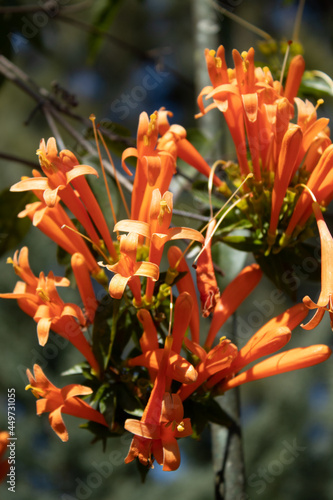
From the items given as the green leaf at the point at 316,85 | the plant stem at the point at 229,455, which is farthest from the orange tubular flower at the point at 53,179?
the green leaf at the point at 316,85

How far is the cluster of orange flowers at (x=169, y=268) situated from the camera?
997 mm

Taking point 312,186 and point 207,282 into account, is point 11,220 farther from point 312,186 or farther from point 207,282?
point 312,186

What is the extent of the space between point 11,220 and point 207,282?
756 millimetres

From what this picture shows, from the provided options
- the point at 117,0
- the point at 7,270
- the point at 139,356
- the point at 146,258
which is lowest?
the point at 7,270

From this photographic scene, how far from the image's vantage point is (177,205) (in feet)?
6.57

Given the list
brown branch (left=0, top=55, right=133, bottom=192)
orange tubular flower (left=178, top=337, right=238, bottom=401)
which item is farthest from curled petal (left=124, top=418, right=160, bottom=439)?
brown branch (left=0, top=55, right=133, bottom=192)

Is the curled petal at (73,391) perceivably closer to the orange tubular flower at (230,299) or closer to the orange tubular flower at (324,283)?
the orange tubular flower at (230,299)

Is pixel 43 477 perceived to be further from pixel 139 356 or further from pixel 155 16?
pixel 155 16

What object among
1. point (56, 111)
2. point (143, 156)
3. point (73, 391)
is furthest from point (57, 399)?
point (56, 111)

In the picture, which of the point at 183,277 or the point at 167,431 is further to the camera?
the point at 183,277

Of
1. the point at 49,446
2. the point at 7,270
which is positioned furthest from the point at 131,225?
the point at 7,270

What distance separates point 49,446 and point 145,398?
12.1 feet

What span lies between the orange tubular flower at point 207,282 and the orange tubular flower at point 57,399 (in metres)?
0.29

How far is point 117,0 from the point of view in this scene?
87.9 inches
